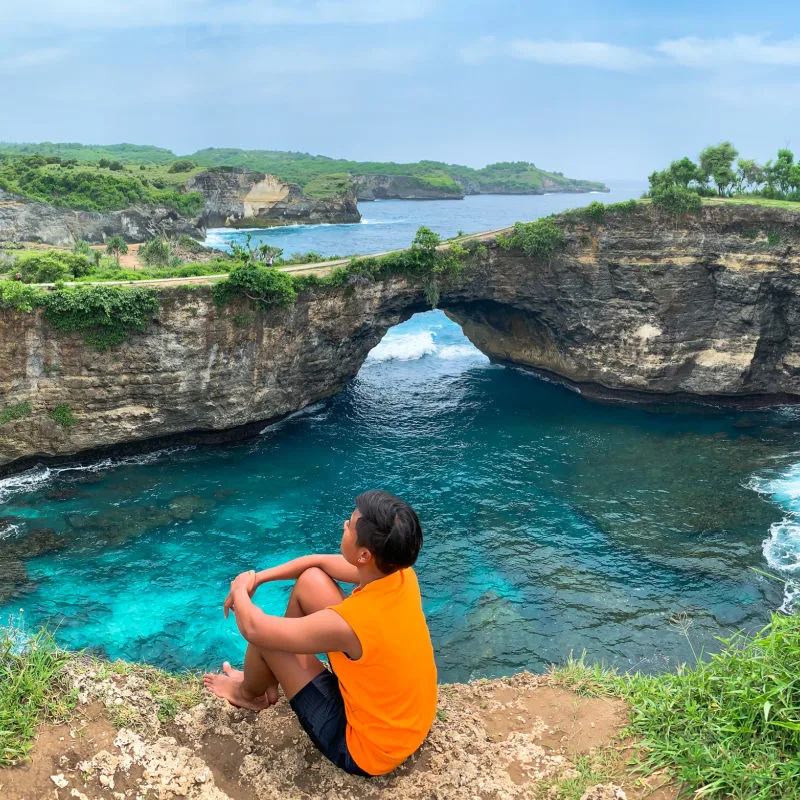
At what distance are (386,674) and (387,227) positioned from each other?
341 feet

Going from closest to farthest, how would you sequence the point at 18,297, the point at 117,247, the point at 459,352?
the point at 18,297 < the point at 459,352 < the point at 117,247

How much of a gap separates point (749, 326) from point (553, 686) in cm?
3404

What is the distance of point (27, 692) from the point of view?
658cm

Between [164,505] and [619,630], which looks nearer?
[619,630]

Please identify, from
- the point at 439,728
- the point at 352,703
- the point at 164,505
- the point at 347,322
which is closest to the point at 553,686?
the point at 439,728

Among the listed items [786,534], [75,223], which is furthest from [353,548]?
[75,223]

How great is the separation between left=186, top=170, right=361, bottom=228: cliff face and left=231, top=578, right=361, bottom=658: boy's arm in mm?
93507

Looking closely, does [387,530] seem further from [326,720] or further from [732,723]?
[732,723]

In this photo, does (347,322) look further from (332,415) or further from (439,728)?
(439,728)

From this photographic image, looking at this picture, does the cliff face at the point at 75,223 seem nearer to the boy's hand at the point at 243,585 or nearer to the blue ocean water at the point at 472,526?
the blue ocean water at the point at 472,526

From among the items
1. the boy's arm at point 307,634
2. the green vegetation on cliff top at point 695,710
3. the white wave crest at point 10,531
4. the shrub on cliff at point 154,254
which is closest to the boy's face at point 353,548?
the boy's arm at point 307,634

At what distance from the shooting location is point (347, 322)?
34.8 m

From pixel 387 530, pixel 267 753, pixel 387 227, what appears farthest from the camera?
pixel 387 227

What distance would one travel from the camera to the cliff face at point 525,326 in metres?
28.8
